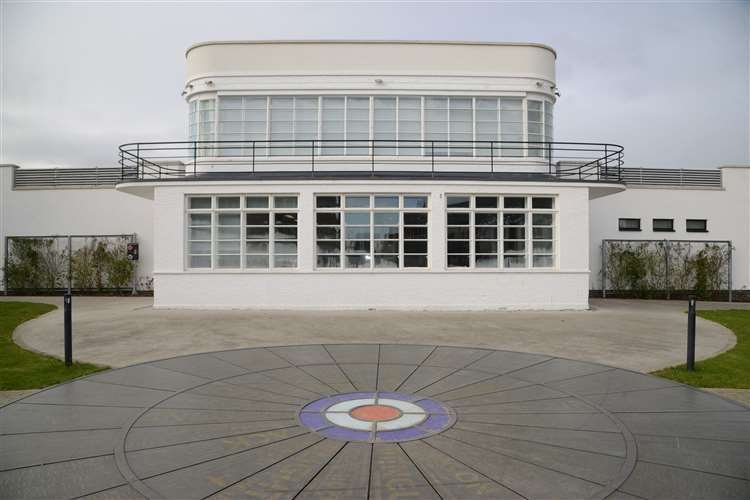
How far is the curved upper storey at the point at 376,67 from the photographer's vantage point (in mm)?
18609

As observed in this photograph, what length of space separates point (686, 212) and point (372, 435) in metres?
21.1

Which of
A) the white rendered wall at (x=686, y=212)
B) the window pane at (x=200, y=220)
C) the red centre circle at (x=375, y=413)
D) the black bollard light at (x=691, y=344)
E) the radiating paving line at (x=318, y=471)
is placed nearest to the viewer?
the radiating paving line at (x=318, y=471)

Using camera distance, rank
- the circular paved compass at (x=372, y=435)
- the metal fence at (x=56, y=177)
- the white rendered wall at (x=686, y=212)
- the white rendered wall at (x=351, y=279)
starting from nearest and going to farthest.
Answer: the circular paved compass at (x=372, y=435), the white rendered wall at (x=351, y=279), the white rendered wall at (x=686, y=212), the metal fence at (x=56, y=177)

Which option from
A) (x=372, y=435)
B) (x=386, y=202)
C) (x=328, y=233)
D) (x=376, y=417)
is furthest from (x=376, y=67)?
(x=372, y=435)

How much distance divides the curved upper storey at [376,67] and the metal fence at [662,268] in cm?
733

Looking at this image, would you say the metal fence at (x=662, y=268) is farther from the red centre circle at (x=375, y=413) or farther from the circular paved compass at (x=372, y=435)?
the red centre circle at (x=375, y=413)

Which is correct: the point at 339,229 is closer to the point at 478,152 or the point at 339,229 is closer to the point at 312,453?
the point at 478,152

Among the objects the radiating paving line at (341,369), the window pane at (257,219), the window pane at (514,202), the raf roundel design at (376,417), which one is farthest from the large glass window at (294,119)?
the raf roundel design at (376,417)

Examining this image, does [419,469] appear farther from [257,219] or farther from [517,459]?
[257,219]

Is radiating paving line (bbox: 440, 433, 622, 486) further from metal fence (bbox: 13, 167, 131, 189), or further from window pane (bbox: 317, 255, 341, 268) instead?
metal fence (bbox: 13, 167, 131, 189)

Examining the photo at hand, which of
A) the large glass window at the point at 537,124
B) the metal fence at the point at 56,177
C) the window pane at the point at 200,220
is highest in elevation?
the large glass window at the point at 537,124

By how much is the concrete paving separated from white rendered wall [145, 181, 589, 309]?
0.72m

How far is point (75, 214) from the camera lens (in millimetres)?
21750

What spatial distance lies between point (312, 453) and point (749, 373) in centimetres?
719
